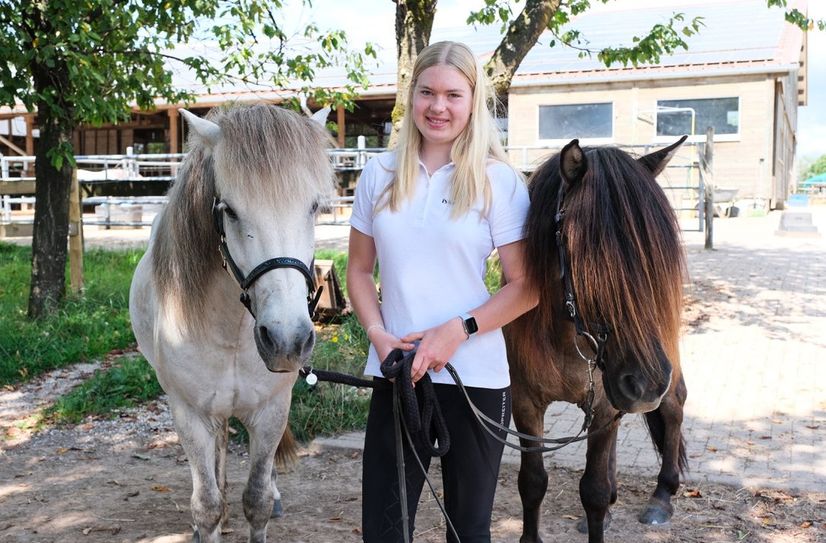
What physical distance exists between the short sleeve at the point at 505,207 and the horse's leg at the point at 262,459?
1284 mm

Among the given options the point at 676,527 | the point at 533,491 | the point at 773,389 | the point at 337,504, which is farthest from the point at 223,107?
the point at 773,389

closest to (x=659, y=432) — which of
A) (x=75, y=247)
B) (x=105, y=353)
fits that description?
(x=105, y=353)

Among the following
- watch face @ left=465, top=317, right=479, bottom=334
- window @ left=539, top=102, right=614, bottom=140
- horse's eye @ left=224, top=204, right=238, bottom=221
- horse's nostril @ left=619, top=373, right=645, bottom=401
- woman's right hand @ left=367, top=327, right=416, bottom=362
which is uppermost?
window @ left=539, top=102, right=614, bottom=140

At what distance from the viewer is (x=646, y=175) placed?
2482mm

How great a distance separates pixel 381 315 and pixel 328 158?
55cm

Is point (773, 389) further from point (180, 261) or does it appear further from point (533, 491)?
Result: point (180, 261)

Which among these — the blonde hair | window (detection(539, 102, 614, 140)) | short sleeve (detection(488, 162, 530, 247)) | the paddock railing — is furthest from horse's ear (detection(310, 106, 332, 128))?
window (detection(539, 102, 614, 140))

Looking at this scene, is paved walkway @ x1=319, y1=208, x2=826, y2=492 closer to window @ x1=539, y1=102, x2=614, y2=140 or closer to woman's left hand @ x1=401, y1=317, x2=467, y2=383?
woman's left hand @ x1=401, y1=317, x2=467, y2=383

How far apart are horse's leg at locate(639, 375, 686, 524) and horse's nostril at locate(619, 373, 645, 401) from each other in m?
1.73

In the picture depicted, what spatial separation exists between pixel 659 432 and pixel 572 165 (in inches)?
81.1

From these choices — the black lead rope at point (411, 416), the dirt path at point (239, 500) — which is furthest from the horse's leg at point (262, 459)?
the black lead rope at point (411, 416)

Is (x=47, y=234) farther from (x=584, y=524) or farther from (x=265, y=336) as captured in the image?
(x=265, y=336)

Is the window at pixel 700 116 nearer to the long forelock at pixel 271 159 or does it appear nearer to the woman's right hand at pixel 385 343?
the long forelock at pixel 271 159

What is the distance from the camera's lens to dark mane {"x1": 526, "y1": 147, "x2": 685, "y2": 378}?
2.25 m
